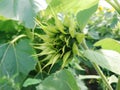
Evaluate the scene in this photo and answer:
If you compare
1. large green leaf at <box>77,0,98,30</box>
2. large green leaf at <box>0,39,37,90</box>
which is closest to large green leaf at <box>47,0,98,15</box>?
large green leaf at <box>77,0,98,30</box>

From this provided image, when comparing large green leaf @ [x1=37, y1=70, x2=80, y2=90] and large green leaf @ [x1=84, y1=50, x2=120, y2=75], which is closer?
large green leaf @ [x1=84, y1=50, x2=120, y2=75]

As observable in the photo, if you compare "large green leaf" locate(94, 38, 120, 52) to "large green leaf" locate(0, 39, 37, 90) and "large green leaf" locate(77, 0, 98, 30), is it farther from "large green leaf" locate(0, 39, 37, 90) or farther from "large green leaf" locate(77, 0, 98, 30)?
"large green leaf" locate(0, 39, 37, 90)

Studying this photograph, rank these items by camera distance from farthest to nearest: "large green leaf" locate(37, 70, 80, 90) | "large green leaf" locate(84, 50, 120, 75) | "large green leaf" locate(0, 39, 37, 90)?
"large green leaf" locate(0, 39, 37, 90), "large green leaf" locate(37, 70, 80, 90), "large green leaf" locate(84, 50, 120, 75)

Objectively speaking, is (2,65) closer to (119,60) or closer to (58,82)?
(58,82)

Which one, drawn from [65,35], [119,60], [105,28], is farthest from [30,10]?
[105,28]

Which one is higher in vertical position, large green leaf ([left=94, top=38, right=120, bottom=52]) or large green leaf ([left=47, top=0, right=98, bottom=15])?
large green leaf ([left=47, top=0, right=98, bottom=15])

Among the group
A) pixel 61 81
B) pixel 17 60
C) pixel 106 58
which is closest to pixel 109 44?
pixel 106 58

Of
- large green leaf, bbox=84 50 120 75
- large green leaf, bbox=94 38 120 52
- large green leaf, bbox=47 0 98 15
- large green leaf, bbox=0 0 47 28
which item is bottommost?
large green leaf, bbox=84 50 120 75
